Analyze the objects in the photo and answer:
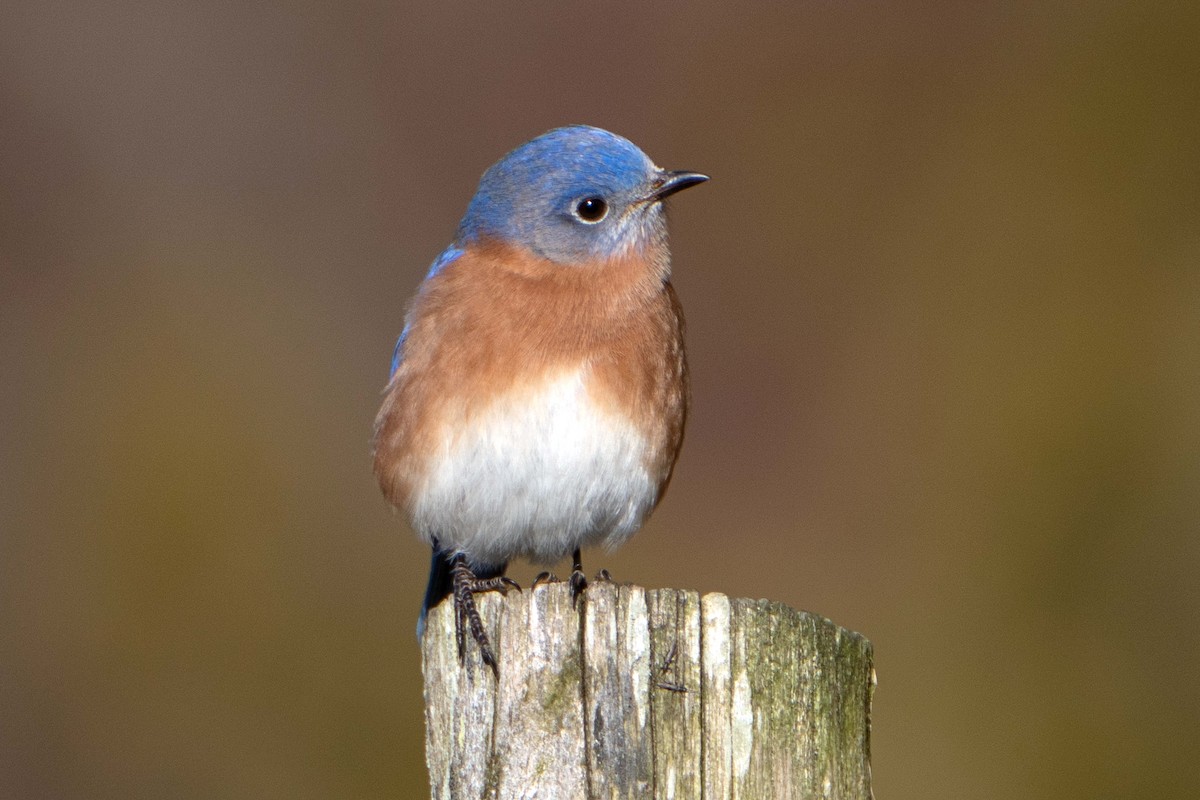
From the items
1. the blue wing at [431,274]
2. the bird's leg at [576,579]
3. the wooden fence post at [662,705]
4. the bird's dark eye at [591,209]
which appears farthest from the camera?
the bird's dark eye at [591,209]

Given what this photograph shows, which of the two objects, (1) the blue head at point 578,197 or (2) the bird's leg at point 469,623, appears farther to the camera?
(1) the blue head at point 578,197

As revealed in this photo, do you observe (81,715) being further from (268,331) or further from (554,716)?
(554,716)

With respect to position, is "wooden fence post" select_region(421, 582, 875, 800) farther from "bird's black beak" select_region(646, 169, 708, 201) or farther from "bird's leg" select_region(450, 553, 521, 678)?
"bird's black beak" select_region(646, 169, 708, 201)

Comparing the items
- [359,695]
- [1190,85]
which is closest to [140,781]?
[359,695]

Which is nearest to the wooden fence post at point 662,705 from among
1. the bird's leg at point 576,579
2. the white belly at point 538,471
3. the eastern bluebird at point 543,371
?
the bird's leg at point 576,579

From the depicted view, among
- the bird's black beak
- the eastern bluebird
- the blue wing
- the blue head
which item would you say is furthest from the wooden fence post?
the bird's black beak

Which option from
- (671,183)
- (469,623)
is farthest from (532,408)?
(469,623)

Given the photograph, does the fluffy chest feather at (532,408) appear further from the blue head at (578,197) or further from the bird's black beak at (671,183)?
the bird's black beak at (671,183)
